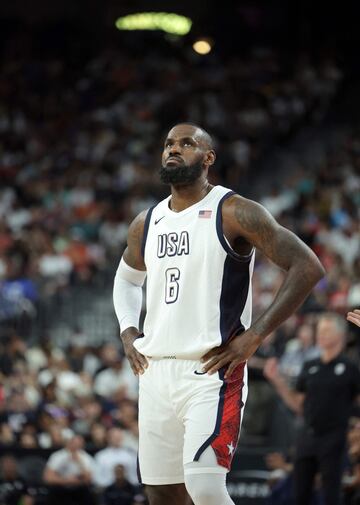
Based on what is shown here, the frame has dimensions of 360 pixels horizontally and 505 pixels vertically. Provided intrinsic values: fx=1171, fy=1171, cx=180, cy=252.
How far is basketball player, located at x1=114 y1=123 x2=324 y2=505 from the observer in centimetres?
612

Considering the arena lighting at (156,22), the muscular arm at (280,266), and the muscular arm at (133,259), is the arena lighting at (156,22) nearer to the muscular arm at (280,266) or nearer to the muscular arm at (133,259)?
the muscular arm at (133,259)

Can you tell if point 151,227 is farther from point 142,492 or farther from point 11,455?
point 11,455

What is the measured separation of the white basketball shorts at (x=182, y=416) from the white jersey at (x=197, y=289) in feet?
0.39

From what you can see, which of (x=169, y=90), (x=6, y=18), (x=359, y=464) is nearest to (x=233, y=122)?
(x=169, y=90)

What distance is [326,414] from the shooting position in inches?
376

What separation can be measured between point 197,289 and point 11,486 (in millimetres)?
6178

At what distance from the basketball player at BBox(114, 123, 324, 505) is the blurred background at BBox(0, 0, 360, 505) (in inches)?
162

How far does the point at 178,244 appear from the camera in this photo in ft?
21.2

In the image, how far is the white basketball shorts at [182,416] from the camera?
609 centimetres

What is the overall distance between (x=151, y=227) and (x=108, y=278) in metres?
13.0

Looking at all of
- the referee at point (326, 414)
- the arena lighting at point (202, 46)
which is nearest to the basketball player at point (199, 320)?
the referee at point (326, 414)

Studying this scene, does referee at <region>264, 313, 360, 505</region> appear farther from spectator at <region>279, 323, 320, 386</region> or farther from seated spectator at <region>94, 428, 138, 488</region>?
spectator at <region>279, 323, 320, 386</region>

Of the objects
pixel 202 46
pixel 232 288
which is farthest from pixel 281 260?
pixel 202 46

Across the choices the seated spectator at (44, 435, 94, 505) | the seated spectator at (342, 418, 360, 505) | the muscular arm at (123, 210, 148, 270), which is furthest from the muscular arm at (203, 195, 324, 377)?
the seated spectator at (44, 435, 94, 505)
